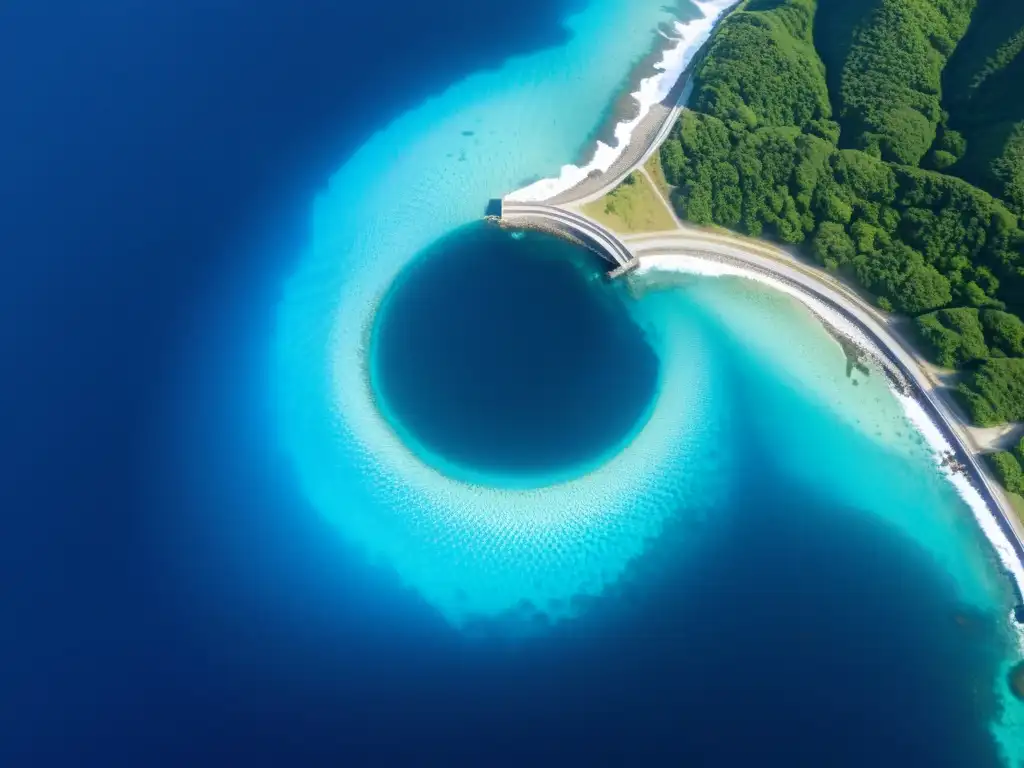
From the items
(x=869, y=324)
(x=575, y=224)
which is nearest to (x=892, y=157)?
(x=869, y=324)

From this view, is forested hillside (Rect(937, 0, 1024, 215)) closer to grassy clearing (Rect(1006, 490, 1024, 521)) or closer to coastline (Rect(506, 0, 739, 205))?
grassy clearing (Rect(1006, 490, 1024, 521))

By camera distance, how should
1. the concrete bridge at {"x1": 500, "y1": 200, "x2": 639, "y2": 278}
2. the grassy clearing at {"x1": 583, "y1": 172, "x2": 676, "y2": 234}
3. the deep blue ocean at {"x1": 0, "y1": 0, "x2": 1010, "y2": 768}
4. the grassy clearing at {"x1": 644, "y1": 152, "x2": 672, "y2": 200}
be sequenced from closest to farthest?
1. the deep blue ocean at {"x1": 0, "y1": 0, "x2": 1010, "y2": 768}
2. the concrete bridge at {"x1": 500, "y1": 200, "x2": 639, "y2": 278}
3. the grassy clearing at {"x1": 583, "y1": 172, "x2": 676, "y2": 234}
4. the grassy clearing at {"x1": 644, "y1": 152, "x2": 672, "y2": 200}

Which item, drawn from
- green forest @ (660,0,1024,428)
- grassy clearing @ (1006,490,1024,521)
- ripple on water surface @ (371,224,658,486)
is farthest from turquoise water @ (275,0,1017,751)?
green forest @ (660,0,1024,428)

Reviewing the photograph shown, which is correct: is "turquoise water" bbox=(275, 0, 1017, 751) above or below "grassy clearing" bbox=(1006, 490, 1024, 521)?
above

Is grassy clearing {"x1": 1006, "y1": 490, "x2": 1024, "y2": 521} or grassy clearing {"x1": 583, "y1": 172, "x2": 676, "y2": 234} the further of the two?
grassy clearing {"x1": 583, "y1": 172, "x2": 676, "y2": 234}

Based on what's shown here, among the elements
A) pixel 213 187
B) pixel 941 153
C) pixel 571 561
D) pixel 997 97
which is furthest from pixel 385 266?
pixel 997 97

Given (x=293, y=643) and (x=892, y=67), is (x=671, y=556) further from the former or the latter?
(x=892, y=67)
